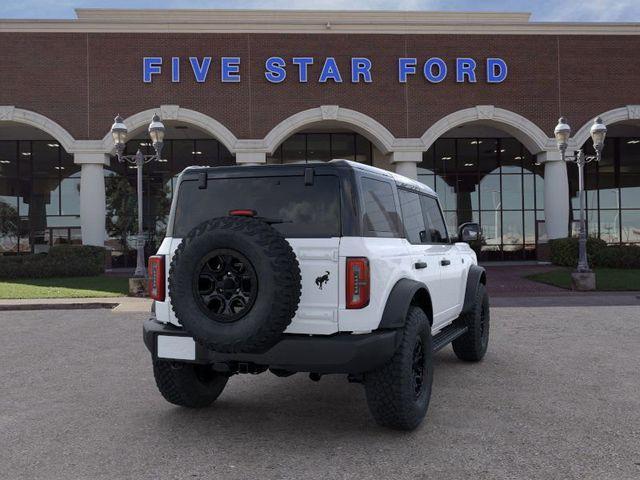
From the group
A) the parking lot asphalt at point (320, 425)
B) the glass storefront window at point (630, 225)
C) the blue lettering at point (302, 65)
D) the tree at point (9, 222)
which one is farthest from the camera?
the glass storefront window at point (630, 225)

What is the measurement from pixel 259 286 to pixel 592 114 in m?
24.5

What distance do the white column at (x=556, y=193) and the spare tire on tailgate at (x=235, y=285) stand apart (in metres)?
22.9

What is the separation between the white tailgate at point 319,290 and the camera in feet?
13.3

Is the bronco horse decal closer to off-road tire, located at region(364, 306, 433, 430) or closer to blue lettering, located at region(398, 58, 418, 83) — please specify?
off-road tire, located at region(364, 306, 433, 430)

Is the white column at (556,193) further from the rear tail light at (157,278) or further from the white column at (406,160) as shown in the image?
the rear tail light at (157,278)

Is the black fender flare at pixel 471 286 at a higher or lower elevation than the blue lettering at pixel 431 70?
lower

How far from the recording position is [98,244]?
914 inches

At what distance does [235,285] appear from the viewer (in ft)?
13.1

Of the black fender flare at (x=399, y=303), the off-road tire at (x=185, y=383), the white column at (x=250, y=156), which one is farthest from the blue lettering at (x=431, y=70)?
the off-road tire at (x=185, y=383)

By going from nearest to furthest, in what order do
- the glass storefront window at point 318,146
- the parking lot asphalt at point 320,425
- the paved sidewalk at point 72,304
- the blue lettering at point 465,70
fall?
the parking lot asphalt at point 320,425
the paved sidewalk at point 72,304
the blue lettering at point 465,70
the glass storefront window at point 318,146

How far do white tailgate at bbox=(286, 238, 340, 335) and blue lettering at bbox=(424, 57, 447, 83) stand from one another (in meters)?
21.6

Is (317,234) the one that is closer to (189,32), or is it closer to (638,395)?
(638,395)

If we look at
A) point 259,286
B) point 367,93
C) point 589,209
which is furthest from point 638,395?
point 589,209

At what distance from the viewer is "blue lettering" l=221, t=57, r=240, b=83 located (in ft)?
77.3
